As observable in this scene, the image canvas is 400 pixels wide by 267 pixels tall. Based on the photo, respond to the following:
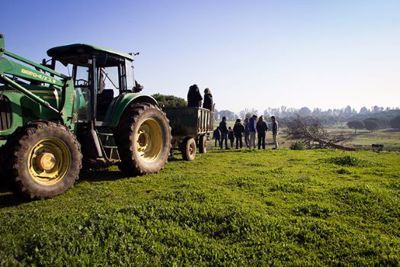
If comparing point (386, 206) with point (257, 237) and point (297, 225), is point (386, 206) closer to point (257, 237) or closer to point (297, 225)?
point (297, 225)

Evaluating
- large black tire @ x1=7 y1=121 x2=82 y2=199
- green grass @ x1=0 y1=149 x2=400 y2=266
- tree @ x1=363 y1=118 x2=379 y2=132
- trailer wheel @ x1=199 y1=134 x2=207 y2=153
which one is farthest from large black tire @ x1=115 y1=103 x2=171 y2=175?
tree @ x1=363 y1=118 x2=379 y2=132

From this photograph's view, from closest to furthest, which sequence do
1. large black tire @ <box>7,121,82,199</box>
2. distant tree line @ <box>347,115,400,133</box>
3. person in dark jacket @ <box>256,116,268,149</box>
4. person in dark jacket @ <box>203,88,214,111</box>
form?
large black tire @ <box>7,121,82,199</box>
person in dark jacket @ <box>203,88,214,111</box>
person in dark jacket @ <box>256,116,268,149</box>
distant tree line @ <box>347,115,400,133</box>

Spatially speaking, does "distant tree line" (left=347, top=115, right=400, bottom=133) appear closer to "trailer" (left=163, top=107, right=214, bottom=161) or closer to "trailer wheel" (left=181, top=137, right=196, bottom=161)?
"trailer" (left=163, top=107, right=214, bottom=161)

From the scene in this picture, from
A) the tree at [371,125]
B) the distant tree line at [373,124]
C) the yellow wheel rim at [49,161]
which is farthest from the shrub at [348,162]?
the tree at [371,125]

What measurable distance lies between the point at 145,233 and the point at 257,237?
1454 millimetres

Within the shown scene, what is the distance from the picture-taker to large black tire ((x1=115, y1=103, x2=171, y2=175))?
7.34 metres

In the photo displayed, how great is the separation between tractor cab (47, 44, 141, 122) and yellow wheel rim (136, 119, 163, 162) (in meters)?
1.07

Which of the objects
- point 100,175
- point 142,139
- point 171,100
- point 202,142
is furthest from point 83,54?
point 171,100

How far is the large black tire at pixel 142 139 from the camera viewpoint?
7.34 m

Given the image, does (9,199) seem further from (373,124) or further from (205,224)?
(373,124)

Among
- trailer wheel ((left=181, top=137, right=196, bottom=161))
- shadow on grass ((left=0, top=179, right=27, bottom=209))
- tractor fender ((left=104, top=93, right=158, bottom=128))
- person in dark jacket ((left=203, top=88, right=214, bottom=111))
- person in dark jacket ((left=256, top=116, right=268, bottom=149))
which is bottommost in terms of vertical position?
shadow on grass ((left=0, top=179, right=27, bottom=209))

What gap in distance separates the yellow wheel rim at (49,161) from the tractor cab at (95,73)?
1.45m

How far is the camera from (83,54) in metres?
7.69

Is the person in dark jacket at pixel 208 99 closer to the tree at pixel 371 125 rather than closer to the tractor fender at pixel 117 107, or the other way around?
the tractor fender at pixel 117 107
